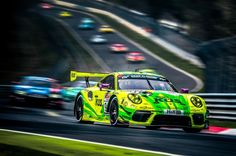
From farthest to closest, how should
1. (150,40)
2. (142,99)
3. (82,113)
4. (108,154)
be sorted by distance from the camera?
(150,40) < (82,113) < (142,99) < (108,154)

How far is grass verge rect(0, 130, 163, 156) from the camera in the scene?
7059 mm

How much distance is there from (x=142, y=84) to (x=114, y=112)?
90 centimetres

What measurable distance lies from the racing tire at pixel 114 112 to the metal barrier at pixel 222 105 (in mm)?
3368

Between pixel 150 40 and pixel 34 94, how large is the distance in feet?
132

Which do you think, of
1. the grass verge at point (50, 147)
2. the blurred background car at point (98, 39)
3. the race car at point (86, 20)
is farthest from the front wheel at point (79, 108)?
the race car at point (86, 20)

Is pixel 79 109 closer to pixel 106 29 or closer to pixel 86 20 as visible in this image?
pixel 106 29

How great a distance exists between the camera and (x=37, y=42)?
185 feet

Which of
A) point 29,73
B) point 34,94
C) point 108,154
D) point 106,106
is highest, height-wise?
point 108,154

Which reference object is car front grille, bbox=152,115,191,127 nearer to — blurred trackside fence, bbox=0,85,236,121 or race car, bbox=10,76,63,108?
blurred trackside fence, bbox=0,85,236,121

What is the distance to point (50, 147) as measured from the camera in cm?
769

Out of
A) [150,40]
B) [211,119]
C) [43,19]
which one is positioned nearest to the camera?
[211,119]

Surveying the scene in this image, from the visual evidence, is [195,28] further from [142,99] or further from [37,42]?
[142,99]

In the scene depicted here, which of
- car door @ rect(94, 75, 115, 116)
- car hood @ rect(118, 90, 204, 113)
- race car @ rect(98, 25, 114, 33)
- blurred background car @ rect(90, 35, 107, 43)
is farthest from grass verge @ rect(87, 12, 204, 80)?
car hood @ rect(118, 90, 204, 113)

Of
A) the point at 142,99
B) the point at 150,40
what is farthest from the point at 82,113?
the point at 150,40
